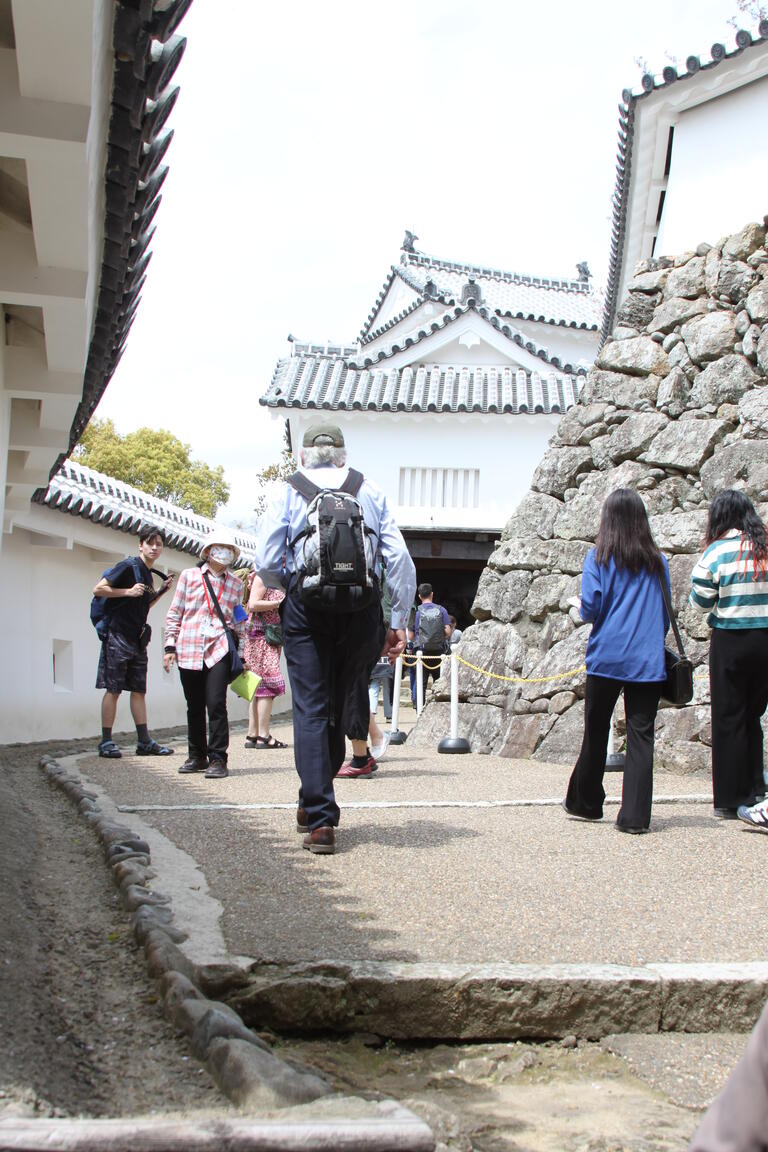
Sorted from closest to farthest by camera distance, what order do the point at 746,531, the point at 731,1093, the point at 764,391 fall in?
the point at 731,1093, the point at 746,531, the point at 764,391

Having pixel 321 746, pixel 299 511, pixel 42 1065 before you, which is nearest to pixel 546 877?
pixel 321 746

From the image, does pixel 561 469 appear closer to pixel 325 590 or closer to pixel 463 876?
pixel 325 590

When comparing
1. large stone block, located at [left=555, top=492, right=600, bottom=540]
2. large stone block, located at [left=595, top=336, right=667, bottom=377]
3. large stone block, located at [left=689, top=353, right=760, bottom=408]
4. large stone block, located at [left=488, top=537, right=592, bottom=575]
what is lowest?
large stone block, located at [left=488, top=537, right=592, bottom=575]

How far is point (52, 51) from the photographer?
3.50 meters

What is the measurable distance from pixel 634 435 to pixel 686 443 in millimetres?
629

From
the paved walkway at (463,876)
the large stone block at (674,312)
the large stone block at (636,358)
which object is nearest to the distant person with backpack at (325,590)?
the paved walkway at (463,876)

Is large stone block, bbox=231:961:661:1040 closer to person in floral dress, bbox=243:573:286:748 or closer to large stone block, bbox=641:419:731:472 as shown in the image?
person in floral dress, bbox=243:573:286:748

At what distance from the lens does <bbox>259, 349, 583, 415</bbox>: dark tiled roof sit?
69.6 ft

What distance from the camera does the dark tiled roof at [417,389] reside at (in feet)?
69.6

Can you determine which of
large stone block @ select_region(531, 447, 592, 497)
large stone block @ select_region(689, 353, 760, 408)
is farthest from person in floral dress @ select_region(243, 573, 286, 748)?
large stone block @ select_region(689, 353, 760, 408)

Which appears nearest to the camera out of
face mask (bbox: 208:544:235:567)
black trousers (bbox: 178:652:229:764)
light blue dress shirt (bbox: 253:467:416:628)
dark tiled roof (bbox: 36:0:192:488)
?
dark tiled roof (bbox: 36:0:192:488)

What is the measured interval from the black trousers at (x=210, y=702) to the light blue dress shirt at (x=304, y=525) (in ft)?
9.09

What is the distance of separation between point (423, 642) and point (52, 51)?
11857 millimetres

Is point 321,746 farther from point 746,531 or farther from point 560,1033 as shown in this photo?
point 746,531
